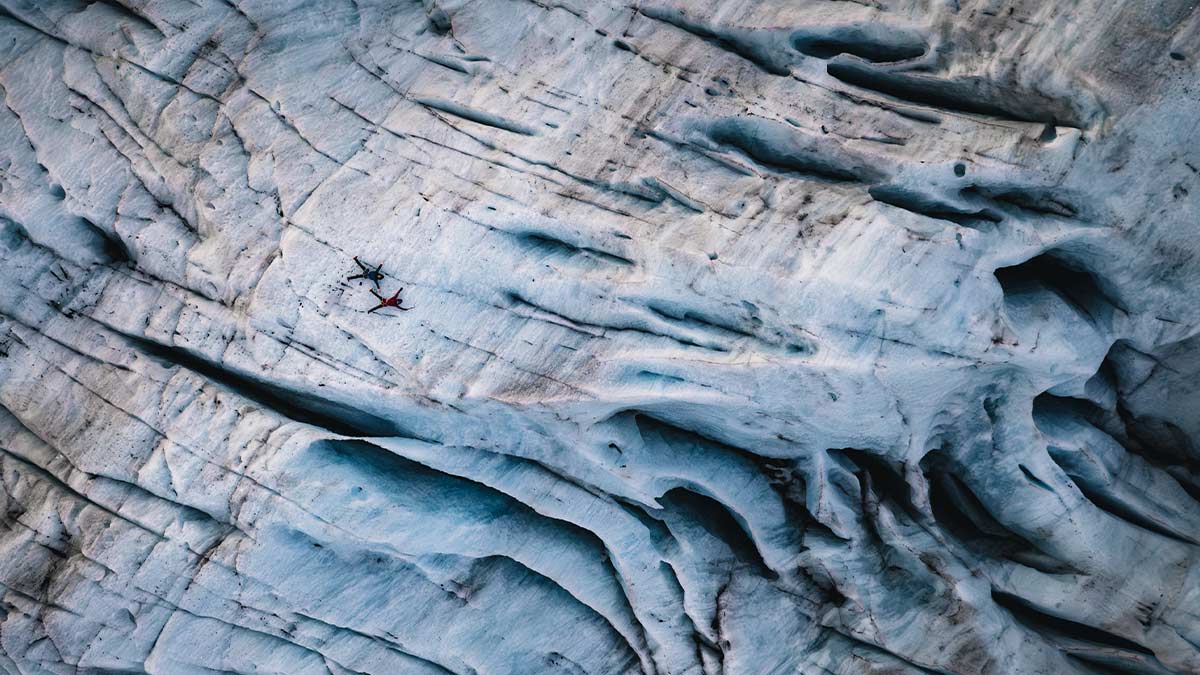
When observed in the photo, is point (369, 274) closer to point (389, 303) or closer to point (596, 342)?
point (389, 303)

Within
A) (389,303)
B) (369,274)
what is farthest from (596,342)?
(369,274)

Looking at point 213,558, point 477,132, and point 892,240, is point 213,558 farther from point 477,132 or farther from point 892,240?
point 892,240

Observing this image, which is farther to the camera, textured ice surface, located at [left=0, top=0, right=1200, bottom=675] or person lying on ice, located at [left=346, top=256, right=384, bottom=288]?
person lying on ice, located at [left=346, top=256, right=384, bottom=288]

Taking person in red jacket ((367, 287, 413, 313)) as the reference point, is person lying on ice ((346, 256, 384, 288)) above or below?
above

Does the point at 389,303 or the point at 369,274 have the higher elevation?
the point at 369,274

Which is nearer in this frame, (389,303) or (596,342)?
(596,342)

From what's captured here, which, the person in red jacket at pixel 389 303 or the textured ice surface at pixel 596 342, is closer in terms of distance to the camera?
the textured ice surface at pixel 596 342

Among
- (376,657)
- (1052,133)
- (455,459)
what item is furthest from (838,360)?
(376,657)

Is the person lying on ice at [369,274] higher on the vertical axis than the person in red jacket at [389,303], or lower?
higher

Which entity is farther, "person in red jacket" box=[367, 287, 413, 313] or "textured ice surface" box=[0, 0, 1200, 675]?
"person in red jacket" box=[367, 287, 413, 313]
